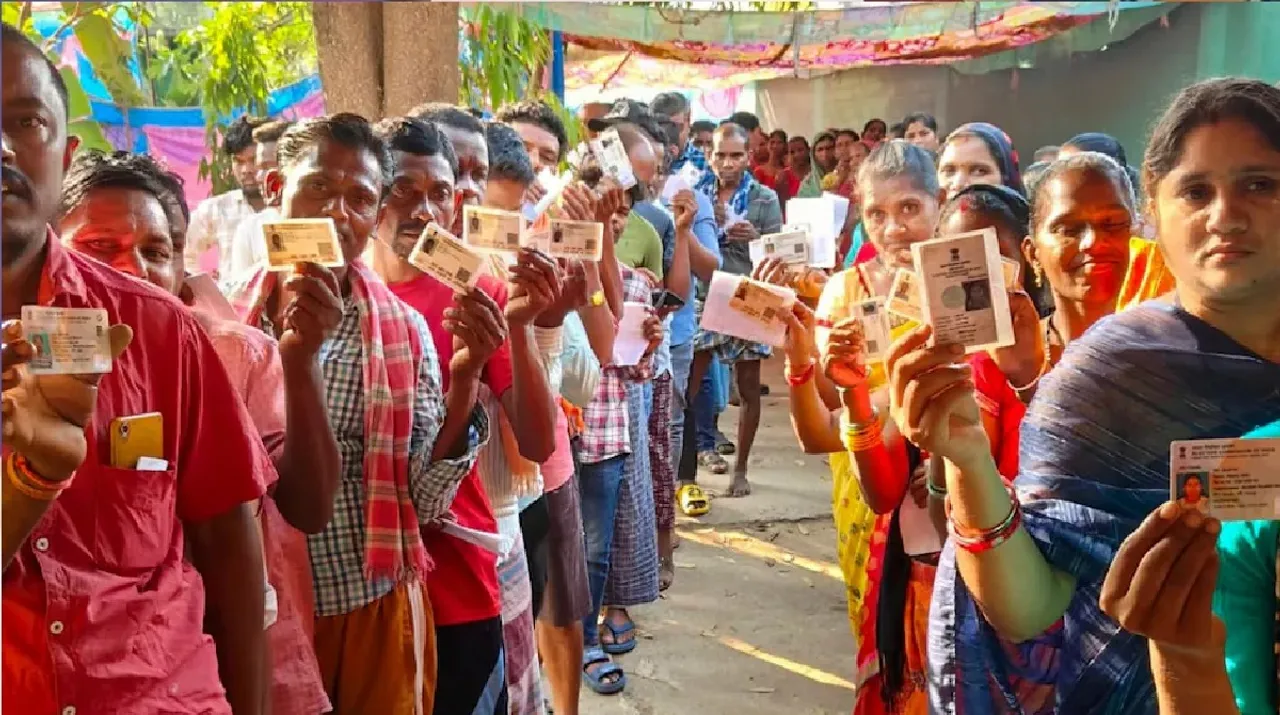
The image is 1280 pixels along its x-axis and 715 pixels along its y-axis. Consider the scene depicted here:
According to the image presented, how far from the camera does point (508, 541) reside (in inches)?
93.4

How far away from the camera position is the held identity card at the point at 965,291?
1.35 meters

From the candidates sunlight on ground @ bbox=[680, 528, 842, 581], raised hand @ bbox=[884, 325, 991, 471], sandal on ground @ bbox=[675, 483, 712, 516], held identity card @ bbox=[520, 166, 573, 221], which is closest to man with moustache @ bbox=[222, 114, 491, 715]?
held identity card @ bbox=[520, 166, 573, 221]

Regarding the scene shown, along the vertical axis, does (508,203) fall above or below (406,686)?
above

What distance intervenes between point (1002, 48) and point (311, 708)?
8.92m

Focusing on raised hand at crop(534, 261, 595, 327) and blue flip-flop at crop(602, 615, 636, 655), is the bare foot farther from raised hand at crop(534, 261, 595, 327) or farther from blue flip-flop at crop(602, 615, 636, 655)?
raised hand at crop(534, 261, 595, 327)

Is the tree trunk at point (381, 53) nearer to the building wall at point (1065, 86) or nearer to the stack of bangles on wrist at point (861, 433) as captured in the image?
the stack of bangles on wrist at point (861, 433)

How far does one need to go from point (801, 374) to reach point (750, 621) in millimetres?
2175

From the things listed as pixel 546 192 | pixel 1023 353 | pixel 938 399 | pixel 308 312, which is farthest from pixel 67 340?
pixel 546 192

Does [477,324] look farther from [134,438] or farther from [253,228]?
[253,228]

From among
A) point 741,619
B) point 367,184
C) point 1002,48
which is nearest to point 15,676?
point 367,184

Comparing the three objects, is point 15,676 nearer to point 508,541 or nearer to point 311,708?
point 311,708

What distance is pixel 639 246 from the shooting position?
165 inches

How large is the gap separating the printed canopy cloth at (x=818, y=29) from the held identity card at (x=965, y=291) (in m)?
5.27

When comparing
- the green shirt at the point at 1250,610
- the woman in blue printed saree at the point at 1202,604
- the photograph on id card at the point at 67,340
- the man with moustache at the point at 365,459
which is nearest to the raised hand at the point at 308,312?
the man with moustache at the point at 365,459
